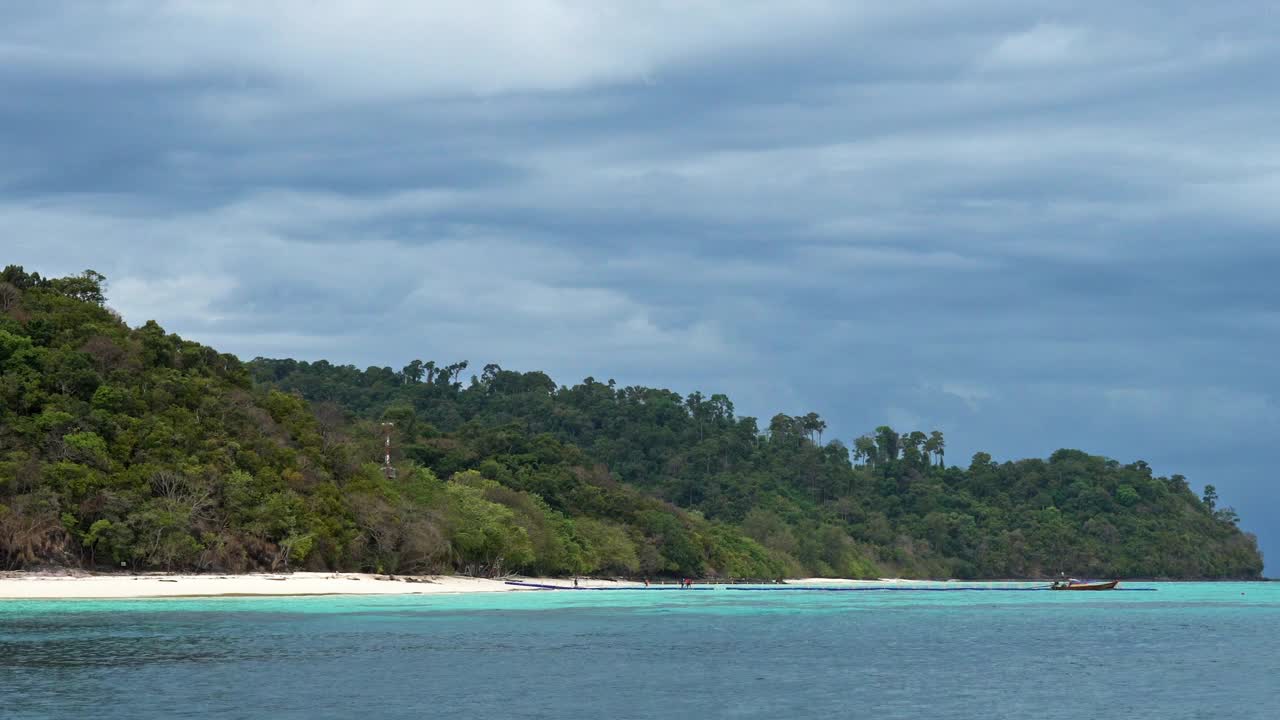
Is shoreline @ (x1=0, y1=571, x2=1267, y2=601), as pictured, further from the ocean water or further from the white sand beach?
the ocean water

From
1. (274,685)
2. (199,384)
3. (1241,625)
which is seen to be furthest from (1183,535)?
(274,685)

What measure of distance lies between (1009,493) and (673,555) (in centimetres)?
8893

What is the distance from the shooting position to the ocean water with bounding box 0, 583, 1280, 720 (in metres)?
28.3

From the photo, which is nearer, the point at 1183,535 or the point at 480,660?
the point at 480,660

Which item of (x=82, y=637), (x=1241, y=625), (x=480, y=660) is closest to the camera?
(x=480, y=660)

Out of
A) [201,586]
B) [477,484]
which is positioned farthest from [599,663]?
[477,484]

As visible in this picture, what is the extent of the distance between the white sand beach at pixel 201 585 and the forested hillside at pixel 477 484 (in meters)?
1.40

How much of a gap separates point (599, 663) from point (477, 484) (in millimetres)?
62839

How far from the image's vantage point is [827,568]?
14212cm

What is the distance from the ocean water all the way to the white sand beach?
126 centimetres

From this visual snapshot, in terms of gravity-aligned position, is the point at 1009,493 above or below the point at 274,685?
above

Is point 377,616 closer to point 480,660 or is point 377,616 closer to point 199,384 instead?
point 480,660

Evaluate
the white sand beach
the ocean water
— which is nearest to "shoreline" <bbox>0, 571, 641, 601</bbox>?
the white sand beach

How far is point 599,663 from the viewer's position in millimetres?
37031
